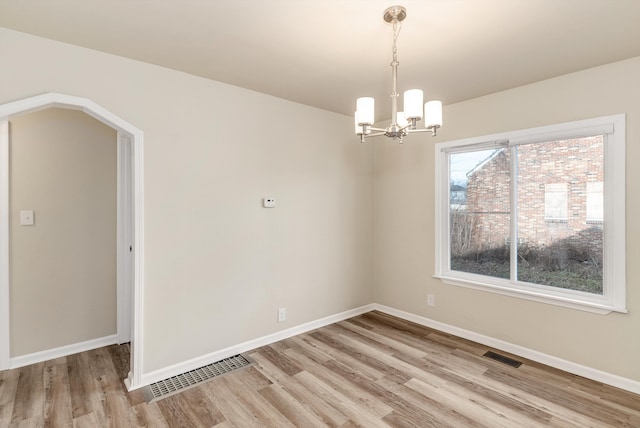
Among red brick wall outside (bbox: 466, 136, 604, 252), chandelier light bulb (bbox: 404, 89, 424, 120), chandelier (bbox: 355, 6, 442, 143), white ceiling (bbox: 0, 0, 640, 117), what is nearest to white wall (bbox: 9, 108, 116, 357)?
white ceiling (bbox: 0, 0, 640, 117)

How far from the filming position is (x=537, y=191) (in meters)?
3.08

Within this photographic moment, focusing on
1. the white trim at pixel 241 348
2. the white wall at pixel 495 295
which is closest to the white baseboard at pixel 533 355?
the white wall at pixel 495 295

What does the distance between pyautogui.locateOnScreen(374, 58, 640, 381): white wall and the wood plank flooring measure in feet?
0.94

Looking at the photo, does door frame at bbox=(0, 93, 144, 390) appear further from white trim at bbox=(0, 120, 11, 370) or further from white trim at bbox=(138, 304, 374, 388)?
white trim at bbox=(138, 304, 374, 388)

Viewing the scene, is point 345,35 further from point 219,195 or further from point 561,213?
point 561,213

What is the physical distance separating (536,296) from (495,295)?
1.21 ft

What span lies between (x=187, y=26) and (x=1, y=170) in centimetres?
212

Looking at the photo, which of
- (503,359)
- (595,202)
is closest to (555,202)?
(595,202)

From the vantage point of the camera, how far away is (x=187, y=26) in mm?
2076

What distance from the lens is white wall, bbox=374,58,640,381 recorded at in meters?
2.53

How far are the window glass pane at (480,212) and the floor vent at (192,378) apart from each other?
2.55 m

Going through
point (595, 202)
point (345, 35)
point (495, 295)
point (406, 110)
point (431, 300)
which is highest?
point (345, 35)

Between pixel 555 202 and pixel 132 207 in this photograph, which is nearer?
pixel 132 207

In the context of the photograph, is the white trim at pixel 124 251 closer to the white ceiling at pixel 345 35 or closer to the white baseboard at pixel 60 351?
the white baseboard at pixel 60 351
